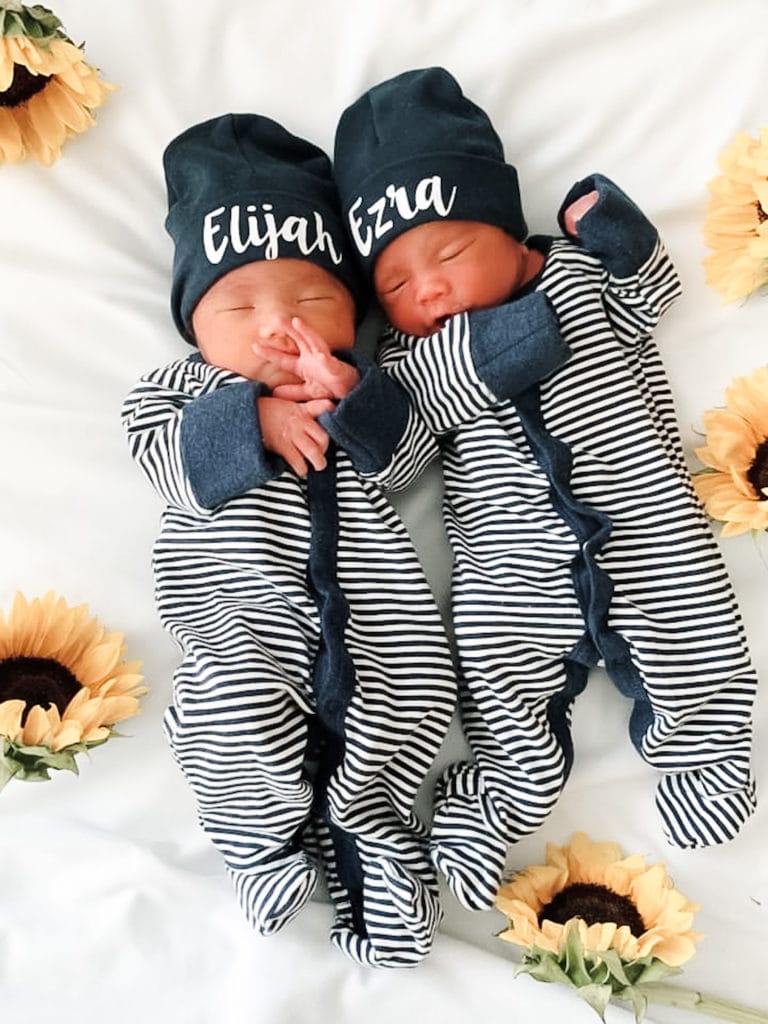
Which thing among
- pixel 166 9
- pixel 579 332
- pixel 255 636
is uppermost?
pixel 166 9

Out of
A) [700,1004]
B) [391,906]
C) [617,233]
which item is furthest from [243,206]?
[700,1004]

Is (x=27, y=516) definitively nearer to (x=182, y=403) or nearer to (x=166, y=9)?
(x=182, y=403)

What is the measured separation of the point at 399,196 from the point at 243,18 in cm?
32

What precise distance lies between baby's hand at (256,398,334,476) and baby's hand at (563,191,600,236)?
340 mm

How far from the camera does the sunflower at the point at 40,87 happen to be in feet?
3.73

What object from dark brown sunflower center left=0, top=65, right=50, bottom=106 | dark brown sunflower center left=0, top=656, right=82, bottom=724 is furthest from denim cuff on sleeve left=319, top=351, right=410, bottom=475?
dark brown sunflower center left=0, top=65, right=50, bottom=106

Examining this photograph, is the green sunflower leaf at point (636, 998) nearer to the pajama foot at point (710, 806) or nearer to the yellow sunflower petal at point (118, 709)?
the pajama foot at point (710, 806)

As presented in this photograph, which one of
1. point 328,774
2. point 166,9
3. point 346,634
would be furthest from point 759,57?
point 328,774

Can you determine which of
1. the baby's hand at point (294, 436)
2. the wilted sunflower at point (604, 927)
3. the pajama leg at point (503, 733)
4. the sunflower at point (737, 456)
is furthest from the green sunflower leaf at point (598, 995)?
the baby's hand at point (294, 436)

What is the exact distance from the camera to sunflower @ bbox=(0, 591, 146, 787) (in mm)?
1056

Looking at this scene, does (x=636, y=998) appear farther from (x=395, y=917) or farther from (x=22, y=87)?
(x=22, y=87)

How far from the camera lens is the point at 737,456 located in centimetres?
115

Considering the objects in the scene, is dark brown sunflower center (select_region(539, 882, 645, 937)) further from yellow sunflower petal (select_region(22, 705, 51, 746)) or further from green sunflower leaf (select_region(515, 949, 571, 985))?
yellow sunflower petal (select_region(22, 705, 51, 746))

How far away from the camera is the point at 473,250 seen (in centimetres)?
115
